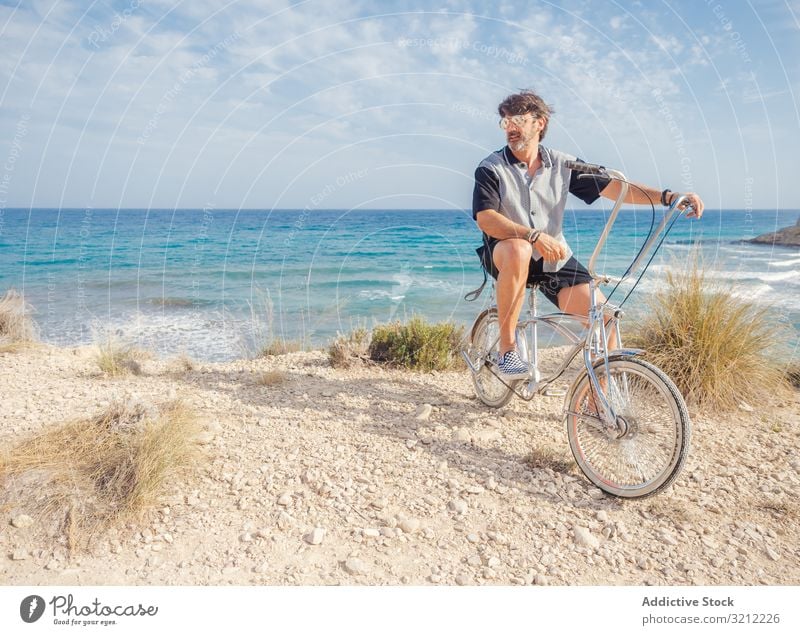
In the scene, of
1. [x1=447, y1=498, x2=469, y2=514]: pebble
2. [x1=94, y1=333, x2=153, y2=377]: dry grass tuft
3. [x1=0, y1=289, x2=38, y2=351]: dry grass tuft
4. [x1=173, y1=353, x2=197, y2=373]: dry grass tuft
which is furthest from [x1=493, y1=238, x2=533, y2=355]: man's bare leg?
[x1=0, y1=289, x2=38, y2=351]: dry grass tuft

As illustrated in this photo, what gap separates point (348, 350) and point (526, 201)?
281cm

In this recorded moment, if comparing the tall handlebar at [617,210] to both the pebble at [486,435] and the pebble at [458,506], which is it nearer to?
the pebble at [486,435]

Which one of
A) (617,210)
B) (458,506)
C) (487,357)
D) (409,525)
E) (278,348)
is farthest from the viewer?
(278,348)

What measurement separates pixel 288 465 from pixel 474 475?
115 cm

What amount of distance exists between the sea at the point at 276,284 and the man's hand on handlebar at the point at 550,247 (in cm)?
57

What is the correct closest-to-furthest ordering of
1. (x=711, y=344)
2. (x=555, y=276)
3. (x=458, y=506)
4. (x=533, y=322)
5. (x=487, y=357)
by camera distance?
(x=458, y=506)
(x=555, y=276)
(x=533, y=322)
(x=487, y=357)
(x=711, y=344)

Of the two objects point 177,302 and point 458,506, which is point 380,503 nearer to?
point 458,506

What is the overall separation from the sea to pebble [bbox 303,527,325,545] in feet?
7.85

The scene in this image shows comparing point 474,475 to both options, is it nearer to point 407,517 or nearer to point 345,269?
point 407,517

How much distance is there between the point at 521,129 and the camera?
3.63 m

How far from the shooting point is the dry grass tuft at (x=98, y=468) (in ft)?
9.50

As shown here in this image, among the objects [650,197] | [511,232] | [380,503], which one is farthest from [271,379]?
[650,197]

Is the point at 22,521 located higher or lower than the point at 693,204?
lower

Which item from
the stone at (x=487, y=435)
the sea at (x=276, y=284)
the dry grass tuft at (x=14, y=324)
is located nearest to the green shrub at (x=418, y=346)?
the sea at (x=276, y=284)
